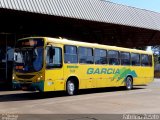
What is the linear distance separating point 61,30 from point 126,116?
62.8 ft

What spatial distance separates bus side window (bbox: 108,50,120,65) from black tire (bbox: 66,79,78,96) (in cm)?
353

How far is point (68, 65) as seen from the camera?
1723cm

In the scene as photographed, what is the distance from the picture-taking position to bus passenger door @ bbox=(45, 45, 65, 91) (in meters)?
16.0

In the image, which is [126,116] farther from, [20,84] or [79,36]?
[79,36]

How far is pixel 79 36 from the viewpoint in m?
31.0

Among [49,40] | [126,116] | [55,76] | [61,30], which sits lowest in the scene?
[126,116]

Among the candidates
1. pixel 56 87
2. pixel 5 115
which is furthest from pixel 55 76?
pixel 5 115

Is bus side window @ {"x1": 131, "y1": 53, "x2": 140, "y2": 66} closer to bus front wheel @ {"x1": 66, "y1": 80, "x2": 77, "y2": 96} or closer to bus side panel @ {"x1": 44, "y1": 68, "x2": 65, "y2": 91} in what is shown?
bus front wheel @ {"x1": 66, "y1": 80, "x2": 77, "y2": 96}

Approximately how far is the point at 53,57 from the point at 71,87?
2095mm

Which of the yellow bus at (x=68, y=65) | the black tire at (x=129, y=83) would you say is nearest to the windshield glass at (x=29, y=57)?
the yellow bus at (x=68, y=65)

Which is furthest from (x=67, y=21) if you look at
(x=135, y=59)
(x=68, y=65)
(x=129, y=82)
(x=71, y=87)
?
(x=71, y=87)

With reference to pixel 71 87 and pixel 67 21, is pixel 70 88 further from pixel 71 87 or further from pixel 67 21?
pixel 67 21

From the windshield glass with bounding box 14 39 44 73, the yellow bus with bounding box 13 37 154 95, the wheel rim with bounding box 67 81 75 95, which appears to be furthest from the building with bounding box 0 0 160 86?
the wheel rim with bounding box 67 81 75 95

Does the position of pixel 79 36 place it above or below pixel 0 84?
above
